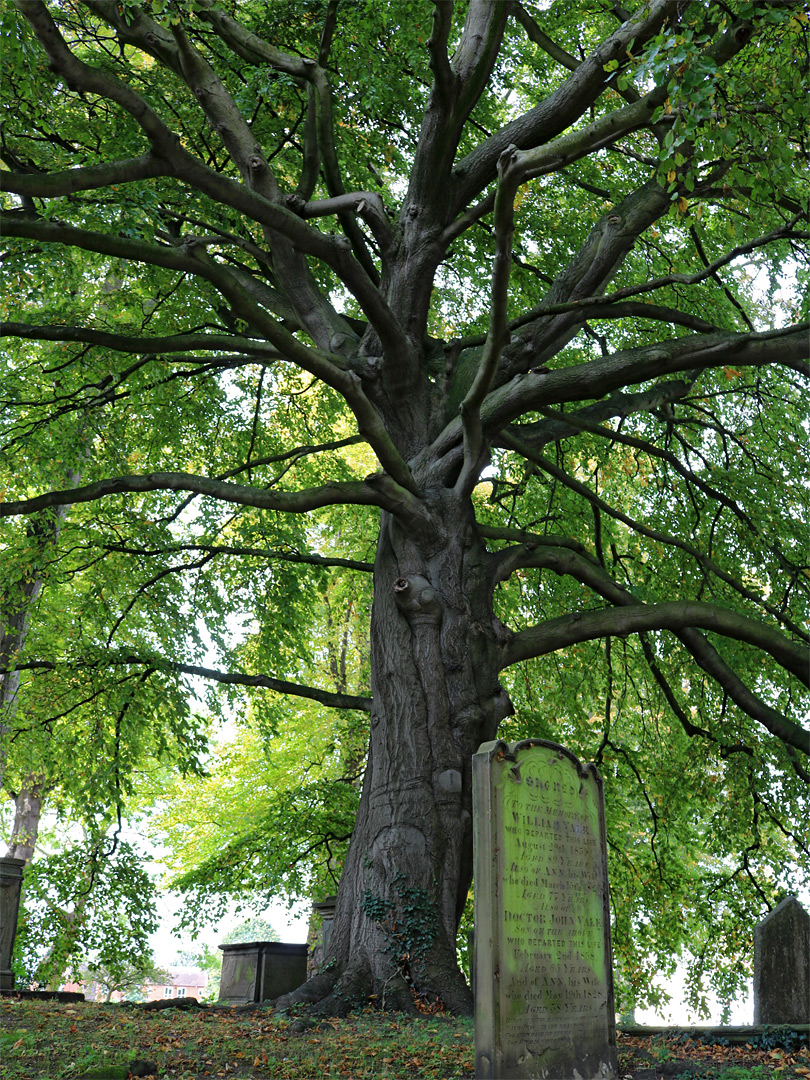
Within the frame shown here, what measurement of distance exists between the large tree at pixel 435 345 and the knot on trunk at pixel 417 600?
0.03 m

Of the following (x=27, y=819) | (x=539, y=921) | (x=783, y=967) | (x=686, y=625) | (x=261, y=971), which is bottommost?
(x=261, y=971)

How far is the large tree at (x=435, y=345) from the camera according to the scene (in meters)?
6.98

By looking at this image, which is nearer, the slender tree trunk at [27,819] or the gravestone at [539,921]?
the gravestone at [539,921]

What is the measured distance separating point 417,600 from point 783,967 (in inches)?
159

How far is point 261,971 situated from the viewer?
464 inches

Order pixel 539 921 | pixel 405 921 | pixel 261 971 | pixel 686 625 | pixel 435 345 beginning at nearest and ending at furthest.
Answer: pixel 539 921
pixel 405 921
pixel 686 625
pixel 435 345
pixel 261 971

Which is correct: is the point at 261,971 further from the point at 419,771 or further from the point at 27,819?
the point at 27,819

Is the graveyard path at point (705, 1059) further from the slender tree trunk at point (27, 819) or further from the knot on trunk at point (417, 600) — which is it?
the slender tree trunk at point (27, 819)

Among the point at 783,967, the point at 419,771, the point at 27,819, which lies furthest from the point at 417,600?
the point at 27,819

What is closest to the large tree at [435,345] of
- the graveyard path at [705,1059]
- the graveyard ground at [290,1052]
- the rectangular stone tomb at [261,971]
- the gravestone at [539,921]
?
the graveyard ground at [290,1052]

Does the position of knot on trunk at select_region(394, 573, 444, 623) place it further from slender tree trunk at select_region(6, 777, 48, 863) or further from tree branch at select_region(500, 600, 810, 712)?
slender tree trunk at select_region(6, 777, 48, 863)

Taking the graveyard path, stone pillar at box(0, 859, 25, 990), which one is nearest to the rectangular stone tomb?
stone pillar at box(0, 859, 25, 990)

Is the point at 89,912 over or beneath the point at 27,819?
beneath

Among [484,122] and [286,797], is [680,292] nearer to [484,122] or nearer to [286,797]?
[484,122]
